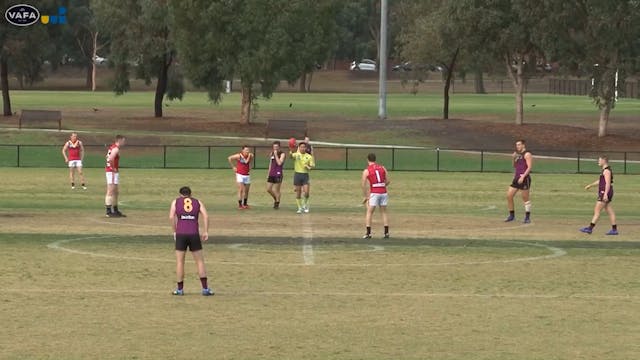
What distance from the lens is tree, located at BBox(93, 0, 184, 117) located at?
8931cm

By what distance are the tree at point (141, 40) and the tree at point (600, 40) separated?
81.0ft

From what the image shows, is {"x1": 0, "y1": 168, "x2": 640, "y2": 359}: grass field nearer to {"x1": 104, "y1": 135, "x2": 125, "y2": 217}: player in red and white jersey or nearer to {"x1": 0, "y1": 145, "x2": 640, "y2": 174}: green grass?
{"x1": 104, "y1": 135, "x2": 125, "y2": 217}: player in red and white jersey

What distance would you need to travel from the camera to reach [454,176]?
201 feet

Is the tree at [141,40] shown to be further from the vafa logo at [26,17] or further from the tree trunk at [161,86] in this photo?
the vafa logo at [26,17]

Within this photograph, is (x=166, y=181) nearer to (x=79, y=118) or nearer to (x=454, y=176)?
(x=454, y=176)

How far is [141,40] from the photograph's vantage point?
300 feet

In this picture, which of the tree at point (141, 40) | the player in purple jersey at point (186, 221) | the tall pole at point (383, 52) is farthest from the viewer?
the tree at point (141, 40)

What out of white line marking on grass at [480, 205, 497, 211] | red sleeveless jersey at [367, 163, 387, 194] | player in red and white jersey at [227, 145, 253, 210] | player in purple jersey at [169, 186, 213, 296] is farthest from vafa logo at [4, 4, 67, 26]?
player in purple jersey at [169, 186, 213, 296]

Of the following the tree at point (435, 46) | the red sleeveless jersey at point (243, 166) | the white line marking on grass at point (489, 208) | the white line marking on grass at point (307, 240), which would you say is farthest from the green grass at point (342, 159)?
the white line marking on grass at point (307, 240)

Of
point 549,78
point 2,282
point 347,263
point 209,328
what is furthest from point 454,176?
point 549,78

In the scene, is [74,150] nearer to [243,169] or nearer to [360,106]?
[243,169]

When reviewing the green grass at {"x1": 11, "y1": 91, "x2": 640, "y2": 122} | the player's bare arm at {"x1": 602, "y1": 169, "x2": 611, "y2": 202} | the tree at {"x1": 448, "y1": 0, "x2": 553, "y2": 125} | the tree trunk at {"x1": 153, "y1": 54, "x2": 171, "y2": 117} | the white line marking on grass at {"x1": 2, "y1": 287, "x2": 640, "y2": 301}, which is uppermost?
the tree at {"x1": 448, "y1": 0, "x2": 553, "y2": 125}

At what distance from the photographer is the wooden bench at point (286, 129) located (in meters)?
79.2

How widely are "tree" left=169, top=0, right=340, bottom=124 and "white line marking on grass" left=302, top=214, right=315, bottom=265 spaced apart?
41.1 metres
